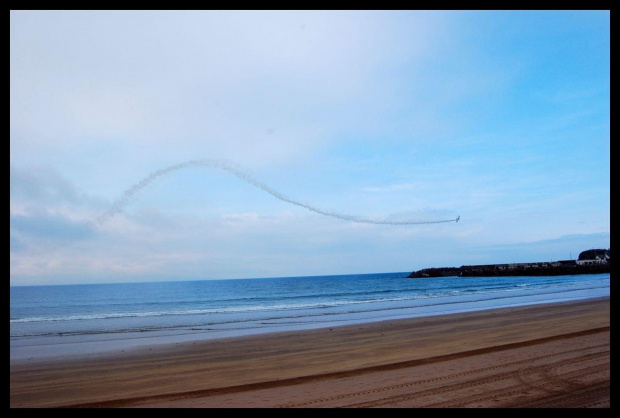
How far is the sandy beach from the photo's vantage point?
27.3 feet

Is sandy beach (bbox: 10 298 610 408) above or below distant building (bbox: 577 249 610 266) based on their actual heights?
below

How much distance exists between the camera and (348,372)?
10.8 m

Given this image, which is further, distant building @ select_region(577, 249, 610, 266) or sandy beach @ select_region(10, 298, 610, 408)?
distant building @ select_region(577, 249, 610, 266)

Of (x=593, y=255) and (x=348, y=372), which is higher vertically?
(x=593, y=255)

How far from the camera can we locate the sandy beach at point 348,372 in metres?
8.32

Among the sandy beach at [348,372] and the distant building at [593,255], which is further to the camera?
the distant building at [593,255]

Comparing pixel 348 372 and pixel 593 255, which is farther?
pixel 593 255

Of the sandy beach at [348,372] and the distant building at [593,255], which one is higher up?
the distant building at [593,255]
